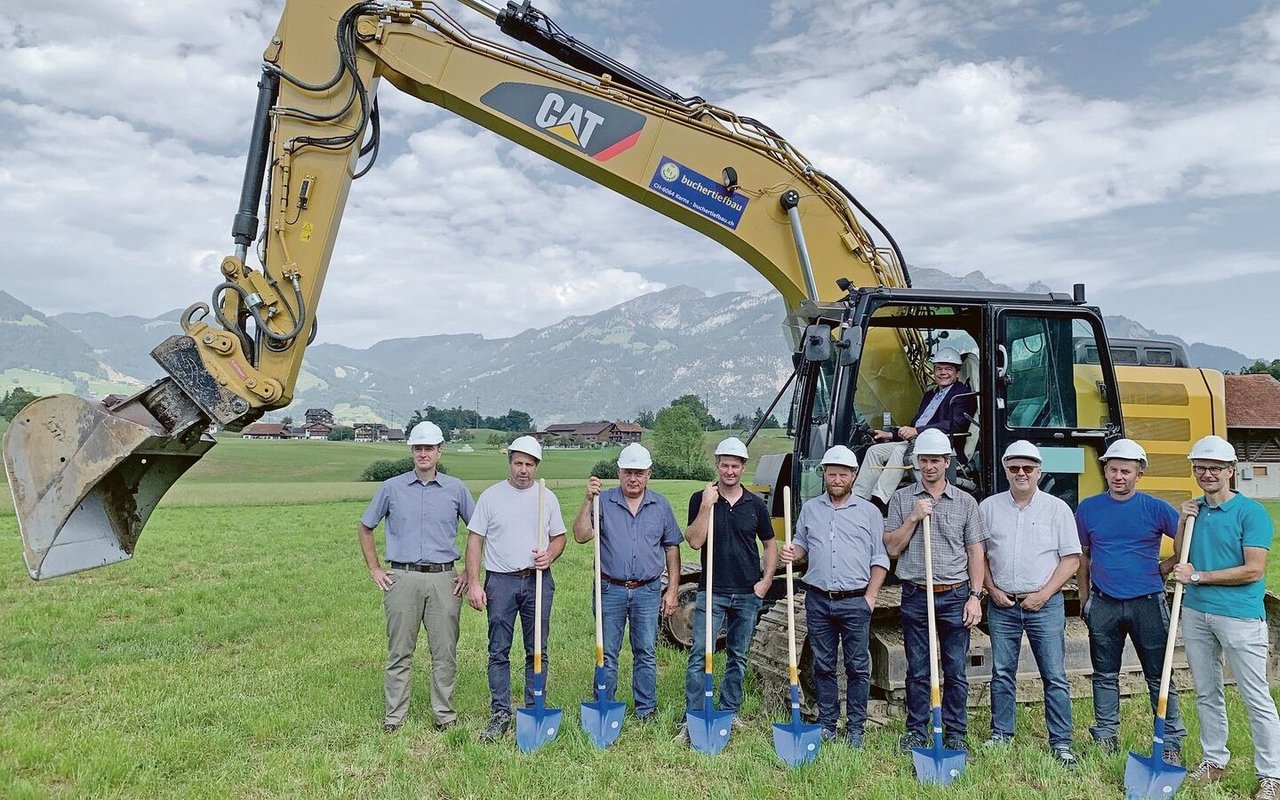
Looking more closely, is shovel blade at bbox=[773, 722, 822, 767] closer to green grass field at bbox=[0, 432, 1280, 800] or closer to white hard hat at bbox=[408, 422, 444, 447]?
green grass field at bbox=[0, 432, 1280, 800]

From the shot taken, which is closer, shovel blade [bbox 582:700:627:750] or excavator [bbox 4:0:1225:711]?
shovel blade [bbox 582:700:627:750]

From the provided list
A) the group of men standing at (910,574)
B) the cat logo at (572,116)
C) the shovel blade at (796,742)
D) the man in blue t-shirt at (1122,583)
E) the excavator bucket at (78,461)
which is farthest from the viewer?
the cat logo at (572,116)

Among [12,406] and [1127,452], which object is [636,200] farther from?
[12,406]

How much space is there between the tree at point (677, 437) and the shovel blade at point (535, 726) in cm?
4473

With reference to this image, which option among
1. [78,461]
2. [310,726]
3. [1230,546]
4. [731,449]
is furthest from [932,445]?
[78,461]

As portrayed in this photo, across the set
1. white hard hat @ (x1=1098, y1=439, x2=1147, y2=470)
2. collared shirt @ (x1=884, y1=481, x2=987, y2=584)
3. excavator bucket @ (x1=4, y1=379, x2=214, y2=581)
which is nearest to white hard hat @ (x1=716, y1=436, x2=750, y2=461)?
collared shirt @ (x1=884, y1=481, x2=987, y2=584)

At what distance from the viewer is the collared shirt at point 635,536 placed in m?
6.20

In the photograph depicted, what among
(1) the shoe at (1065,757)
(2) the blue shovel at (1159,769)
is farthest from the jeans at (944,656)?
(2) the blue shovel at (1159,769)

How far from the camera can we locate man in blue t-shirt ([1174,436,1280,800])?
512cm

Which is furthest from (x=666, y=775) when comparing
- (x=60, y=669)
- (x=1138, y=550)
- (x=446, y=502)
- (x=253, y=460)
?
(x=253, y=460)

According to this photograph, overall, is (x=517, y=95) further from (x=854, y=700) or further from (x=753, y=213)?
(x=854, y=700)

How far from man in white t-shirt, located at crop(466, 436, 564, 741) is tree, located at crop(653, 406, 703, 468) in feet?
145

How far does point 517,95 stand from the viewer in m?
7.36

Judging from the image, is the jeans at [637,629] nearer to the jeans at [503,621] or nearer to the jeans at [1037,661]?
the jeans at [503,621]
